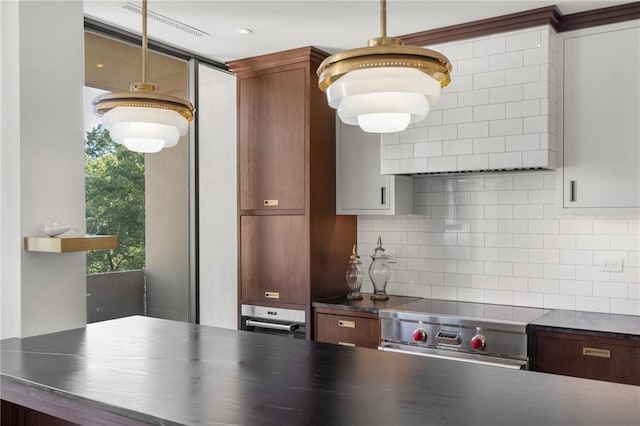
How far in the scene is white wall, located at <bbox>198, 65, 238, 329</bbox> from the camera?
465cm

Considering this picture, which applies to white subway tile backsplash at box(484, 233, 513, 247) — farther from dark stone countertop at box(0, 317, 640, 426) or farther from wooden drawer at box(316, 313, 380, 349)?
dark stone countertop at box(0, 317, 640, 426)

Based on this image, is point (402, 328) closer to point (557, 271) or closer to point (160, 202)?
point (557, 271)

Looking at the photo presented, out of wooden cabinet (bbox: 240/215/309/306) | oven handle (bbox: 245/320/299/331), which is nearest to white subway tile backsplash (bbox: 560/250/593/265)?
wooden cabinet (bbox: 240/215/309/306)

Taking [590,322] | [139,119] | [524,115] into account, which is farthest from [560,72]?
[139,119]

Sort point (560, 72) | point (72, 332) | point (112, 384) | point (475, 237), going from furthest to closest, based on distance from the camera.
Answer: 1. point (475, 237)
2. point (560, 72)
3. point (72, 332)
4. point (112, 384)

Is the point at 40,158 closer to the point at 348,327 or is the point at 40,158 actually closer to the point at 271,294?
the point at 271,294

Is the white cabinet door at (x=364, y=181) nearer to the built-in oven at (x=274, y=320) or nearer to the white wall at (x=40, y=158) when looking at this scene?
the built-in oven at (x=274, y=320)

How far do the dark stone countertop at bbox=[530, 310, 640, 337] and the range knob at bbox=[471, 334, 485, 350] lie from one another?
0.29 metres

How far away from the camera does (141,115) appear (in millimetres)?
2080

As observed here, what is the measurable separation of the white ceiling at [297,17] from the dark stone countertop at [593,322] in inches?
69.7

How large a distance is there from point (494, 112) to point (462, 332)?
1331 millimetres

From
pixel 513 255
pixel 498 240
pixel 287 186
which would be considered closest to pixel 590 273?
pixel 513 255

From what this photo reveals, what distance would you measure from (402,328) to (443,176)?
116 centimetres

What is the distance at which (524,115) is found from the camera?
3.40 meters
